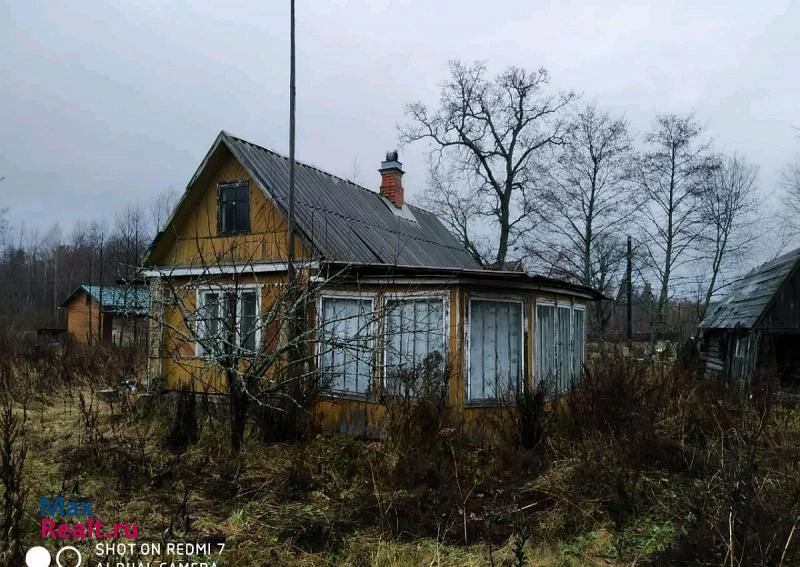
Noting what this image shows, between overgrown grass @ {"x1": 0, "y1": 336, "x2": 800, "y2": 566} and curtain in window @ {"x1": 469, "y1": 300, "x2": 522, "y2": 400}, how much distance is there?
86cm

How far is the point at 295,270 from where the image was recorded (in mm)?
8789

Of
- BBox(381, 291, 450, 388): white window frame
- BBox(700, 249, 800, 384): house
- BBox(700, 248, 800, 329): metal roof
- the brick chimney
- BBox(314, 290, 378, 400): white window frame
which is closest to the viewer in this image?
BBox(381, 291, 450, 388): white window frame

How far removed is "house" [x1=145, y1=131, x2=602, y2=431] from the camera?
809 centimetres

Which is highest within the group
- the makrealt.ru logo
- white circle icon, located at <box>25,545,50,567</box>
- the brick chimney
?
the brick chimney

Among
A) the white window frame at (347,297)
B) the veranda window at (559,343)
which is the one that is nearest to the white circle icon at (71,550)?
the white window frame at (347,297)

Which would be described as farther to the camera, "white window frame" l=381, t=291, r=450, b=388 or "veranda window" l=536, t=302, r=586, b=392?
"veranda window" l=536, t=302, r=586, b=392

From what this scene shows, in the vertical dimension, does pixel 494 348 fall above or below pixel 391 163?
below

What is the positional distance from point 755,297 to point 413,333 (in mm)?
9353

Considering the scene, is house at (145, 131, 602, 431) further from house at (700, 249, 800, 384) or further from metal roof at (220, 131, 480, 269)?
house at (700, 249, 800, 384)

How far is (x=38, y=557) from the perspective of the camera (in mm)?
4055

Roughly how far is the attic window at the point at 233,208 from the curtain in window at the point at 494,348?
519 cm

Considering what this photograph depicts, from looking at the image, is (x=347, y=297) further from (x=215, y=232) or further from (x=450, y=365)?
(x=215, y=232)

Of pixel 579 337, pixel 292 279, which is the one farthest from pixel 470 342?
pixel 579 337

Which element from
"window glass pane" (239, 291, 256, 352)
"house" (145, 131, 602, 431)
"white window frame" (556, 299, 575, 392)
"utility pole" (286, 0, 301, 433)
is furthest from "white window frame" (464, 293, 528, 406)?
"window glass pane" (239, 291, 256, 352)
